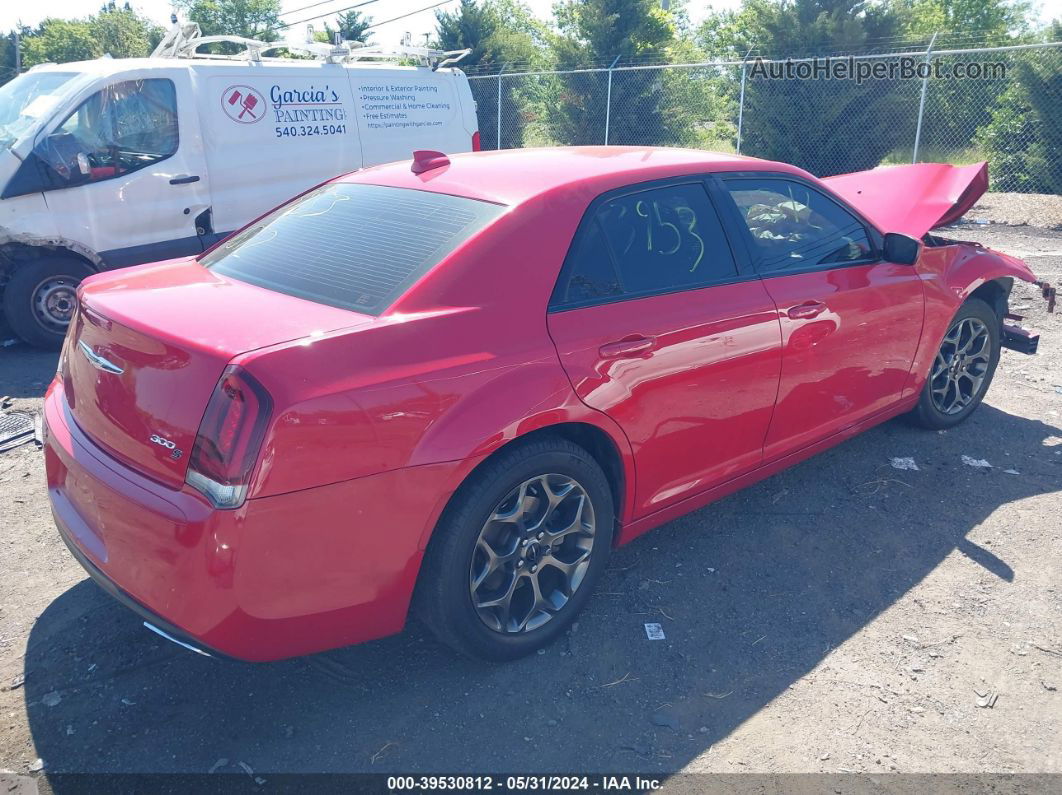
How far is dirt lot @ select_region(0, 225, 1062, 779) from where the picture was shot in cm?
270

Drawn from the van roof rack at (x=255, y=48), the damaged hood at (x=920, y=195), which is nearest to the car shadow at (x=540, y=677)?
the damaged hood at (x=920, y=195)

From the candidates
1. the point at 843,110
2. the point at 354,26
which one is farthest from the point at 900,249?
the point at 354,26

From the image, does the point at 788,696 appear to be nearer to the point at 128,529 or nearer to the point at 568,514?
the point at 568,514

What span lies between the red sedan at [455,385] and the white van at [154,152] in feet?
12.4

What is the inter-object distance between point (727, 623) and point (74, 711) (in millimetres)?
2318

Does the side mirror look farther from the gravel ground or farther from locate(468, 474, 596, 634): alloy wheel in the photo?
the gravel ground

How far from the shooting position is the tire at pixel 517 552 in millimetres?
2777

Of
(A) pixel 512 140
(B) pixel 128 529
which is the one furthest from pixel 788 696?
(A) pixel 512 140

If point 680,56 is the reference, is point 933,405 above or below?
below

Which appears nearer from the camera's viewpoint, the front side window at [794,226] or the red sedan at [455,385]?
the red sedan at [455,385]

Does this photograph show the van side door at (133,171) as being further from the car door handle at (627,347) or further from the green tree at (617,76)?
the green tree at (617,76)

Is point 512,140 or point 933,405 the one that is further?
point 512,140

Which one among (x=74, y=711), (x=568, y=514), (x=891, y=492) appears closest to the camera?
(x=74, y=711)

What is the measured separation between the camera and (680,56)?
22172 millimetres
